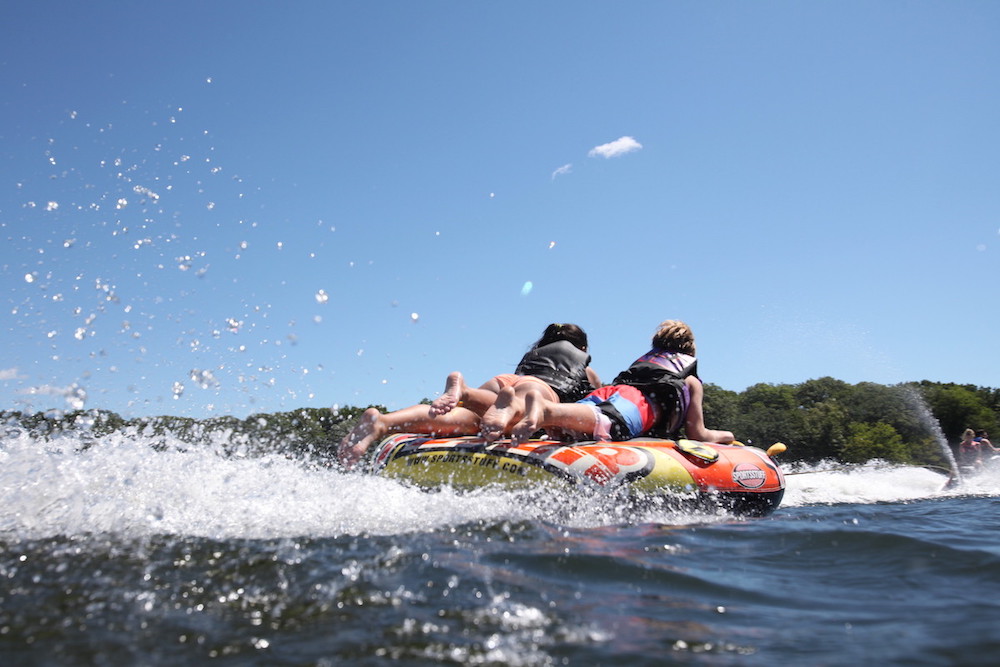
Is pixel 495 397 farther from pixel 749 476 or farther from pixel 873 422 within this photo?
pixel 873 422

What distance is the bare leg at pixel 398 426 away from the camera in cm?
575

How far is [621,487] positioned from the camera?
515cm

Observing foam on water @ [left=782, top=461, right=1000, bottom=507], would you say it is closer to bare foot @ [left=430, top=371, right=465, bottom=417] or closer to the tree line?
bare foot @ [left=430, top=371, right=465, bottom=417]

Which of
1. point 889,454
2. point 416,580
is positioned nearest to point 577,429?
point 416,580

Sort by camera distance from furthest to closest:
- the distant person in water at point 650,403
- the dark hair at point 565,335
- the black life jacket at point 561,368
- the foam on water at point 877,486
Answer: the foam on water at point 877,486 < the dark hair at point 565,335 < the black life jacket at point 561,368 < the distant person in water at point 650,403

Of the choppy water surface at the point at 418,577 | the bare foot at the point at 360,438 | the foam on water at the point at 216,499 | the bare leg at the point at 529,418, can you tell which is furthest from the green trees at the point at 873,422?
the choppy water surface at the point at 418,577

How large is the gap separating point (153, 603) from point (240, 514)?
1.40 metres

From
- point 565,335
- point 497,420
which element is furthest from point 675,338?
point 497,420

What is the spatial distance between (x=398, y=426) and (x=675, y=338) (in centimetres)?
301

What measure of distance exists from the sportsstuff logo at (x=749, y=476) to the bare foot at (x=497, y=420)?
219 centimetres

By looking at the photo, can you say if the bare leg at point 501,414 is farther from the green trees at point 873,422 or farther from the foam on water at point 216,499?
the green trees at point 873,422

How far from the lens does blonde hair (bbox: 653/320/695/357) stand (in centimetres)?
693

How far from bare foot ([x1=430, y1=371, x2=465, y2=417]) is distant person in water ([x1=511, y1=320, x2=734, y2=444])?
0.73 metres

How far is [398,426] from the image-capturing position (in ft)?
19.9
